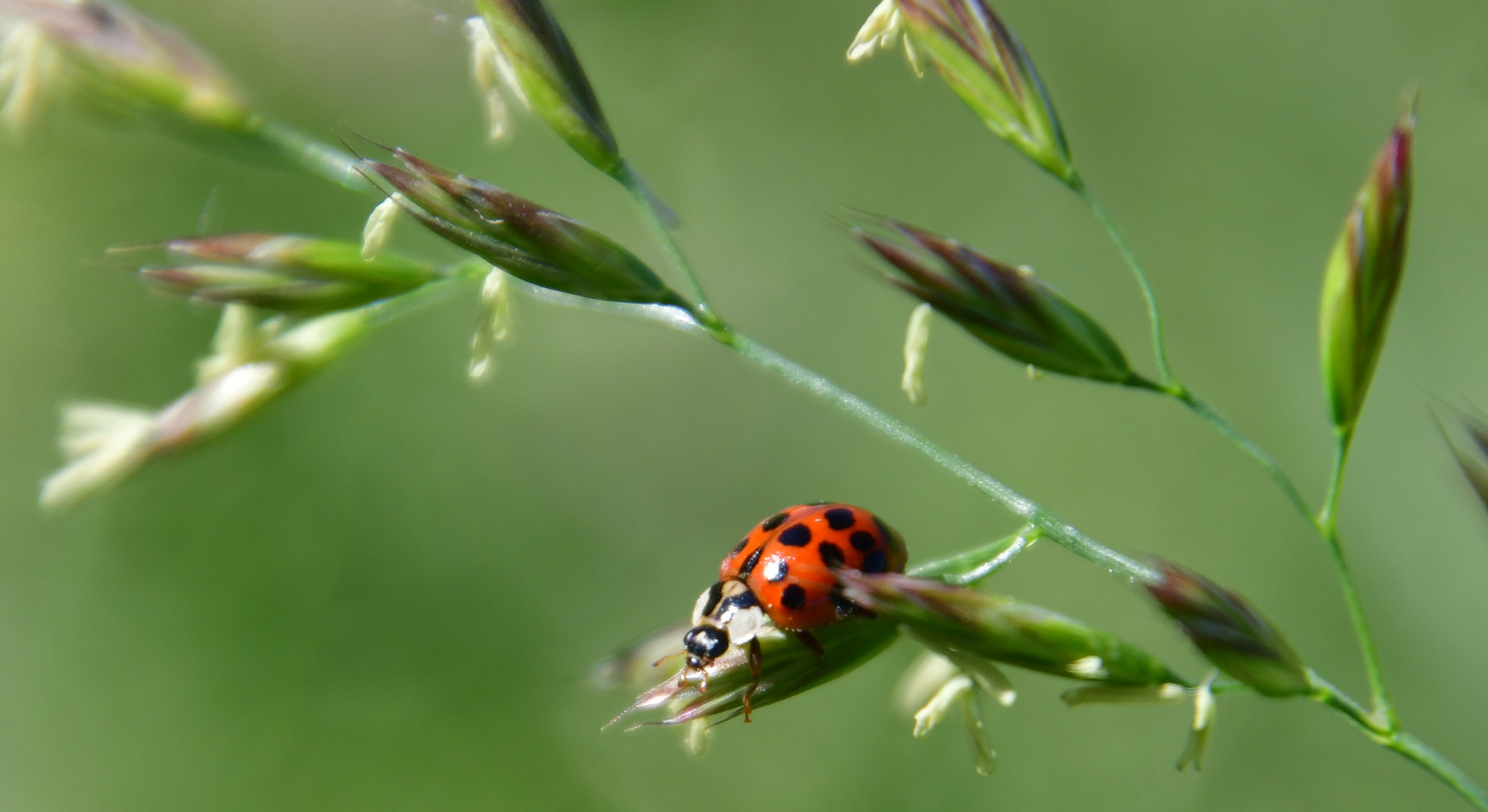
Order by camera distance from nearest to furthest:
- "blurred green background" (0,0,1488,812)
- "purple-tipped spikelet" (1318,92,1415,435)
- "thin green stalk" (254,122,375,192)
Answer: "purple-tipped spikelet" (1318,92,1415,435)
"thin green stalk" (254,122,375,192)
"blurred green background" (0,0,1488,812)

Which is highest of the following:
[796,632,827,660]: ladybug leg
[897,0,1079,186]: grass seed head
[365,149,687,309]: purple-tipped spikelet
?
[897,0,1079,186]: grass seed head

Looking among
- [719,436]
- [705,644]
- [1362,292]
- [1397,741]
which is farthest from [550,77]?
[719,436]

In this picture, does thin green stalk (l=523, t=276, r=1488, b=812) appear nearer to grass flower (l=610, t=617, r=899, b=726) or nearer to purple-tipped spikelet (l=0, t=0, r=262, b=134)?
grass flower (l=610, t=617, r=899, b=726)

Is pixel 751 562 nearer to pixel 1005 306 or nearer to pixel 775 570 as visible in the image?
pixel 775 570

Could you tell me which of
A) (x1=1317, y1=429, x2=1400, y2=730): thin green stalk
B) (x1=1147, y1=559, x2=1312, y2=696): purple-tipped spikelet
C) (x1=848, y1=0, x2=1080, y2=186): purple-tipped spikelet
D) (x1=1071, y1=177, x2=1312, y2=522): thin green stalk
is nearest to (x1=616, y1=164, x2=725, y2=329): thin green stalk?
(x1=848, y1=0, x2=1080, y2=186): purple-tipped spikelet

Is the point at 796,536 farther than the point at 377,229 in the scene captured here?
Yes

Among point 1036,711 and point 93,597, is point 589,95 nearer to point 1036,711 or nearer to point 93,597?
point 1036,711

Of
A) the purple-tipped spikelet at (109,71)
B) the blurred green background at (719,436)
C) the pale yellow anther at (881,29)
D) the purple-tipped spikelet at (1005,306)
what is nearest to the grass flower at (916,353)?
the purple-tipped spikelet at (1005,306)
